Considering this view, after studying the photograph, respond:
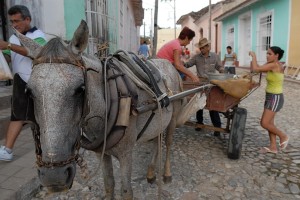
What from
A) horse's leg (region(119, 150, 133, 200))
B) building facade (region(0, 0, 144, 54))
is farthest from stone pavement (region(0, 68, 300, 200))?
building facade (region(0, 0, 144, 54))

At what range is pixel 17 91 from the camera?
2.59m

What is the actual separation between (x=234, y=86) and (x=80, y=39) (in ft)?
8.26

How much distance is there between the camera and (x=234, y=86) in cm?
363

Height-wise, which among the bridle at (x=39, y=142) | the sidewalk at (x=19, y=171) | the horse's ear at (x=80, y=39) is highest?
the horse's ear at (x=80, y=39)

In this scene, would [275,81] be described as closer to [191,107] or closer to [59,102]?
[191,107]

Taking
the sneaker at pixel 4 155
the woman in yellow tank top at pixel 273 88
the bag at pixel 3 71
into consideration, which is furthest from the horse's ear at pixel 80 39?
the woman in yellow tank top at pixel 273 88

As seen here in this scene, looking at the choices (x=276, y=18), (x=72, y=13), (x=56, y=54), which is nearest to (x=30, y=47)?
(x=56, y=54)

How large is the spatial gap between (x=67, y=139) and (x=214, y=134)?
3.82 meters

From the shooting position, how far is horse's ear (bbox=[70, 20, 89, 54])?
1.60 m

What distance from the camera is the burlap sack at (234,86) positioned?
3625mm

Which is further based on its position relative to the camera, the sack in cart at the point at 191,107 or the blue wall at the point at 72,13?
the blue wall at the point at 72,13

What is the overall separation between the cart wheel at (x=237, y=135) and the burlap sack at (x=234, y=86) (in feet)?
1.13

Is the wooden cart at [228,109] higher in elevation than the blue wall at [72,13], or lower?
lower

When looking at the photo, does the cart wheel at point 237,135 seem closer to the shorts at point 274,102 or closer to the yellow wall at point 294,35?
the shorts at point 274,102
